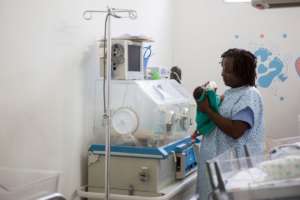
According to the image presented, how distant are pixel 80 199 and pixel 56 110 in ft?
2.09

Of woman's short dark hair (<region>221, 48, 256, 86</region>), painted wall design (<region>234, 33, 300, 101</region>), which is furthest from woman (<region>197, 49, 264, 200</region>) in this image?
painted wall design (<region>234, 33, 300, 101</region>)

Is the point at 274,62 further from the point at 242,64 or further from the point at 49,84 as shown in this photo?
the point at 49,84

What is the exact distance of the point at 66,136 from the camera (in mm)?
2816

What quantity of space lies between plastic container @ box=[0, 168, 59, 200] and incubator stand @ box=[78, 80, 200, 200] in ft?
1.96

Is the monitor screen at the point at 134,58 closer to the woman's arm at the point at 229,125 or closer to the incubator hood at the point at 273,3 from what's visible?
the woman's arm at the point at 229,125

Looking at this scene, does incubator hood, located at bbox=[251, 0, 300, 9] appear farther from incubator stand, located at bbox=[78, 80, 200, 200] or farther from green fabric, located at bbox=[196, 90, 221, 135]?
incubator stand, located at bbox=[78, 80, 200, 200]

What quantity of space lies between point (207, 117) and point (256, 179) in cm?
124

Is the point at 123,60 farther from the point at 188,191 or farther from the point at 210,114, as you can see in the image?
the point at 188,191

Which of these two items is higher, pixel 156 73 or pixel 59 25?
pixel 59 25

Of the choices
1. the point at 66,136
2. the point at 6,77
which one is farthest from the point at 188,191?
the point at 6,77

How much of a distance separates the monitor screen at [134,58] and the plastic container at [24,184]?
984mm

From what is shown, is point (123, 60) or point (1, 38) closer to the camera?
point (1, 38)

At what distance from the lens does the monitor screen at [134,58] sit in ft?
9.92

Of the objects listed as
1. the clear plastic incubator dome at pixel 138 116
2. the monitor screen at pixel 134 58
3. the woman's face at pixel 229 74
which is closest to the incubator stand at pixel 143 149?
the clear plastic incubator dome at pixel 138 116
